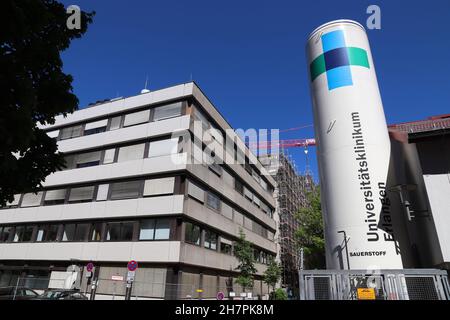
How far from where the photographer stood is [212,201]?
3017 centimetres

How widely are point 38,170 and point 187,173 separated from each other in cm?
1680

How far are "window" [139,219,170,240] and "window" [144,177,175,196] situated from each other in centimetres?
233

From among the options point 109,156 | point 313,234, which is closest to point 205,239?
point 109,156

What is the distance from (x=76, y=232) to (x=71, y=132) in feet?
38.2

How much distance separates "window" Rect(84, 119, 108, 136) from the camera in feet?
104

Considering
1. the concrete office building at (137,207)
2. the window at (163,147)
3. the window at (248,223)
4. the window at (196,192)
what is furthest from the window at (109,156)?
the window at (248,223)

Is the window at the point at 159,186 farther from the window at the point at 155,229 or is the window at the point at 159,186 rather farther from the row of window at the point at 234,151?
the row of window at the point at 234,151

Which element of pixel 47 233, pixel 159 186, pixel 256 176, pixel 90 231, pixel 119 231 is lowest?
pixel 119 231

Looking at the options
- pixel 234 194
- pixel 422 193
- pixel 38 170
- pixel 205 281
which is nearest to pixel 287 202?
pixel 234 194

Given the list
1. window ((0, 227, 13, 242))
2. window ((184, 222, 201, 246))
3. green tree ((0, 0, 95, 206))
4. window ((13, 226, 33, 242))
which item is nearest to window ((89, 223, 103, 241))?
window ((184, 222, 201, 246))

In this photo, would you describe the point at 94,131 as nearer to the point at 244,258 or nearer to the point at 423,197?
the point at 244,258

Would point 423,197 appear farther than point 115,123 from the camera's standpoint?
No

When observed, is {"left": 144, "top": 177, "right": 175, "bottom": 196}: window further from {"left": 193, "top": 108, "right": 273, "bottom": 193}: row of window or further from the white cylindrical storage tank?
the white cylindrical storage tank

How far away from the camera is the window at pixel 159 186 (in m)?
25.4
